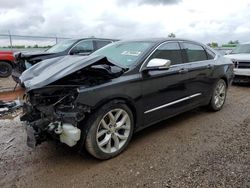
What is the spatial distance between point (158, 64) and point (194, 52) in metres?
1.64

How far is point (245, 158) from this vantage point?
370 cm

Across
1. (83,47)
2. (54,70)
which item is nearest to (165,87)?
(54,70)

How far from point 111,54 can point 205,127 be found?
2101 mm

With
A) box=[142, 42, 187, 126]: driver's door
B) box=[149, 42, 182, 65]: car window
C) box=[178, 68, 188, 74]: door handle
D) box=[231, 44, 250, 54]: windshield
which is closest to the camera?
box=[142, 42, 187, 126]: driver's door

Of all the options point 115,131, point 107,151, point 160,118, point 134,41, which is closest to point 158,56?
point 134,41

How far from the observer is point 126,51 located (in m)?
4.55

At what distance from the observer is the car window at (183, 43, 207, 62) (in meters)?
5.15

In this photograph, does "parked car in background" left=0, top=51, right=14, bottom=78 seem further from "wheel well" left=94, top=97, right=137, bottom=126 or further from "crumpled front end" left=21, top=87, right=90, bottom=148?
"wheel well" left=94, top=97, right=137, bottom=126

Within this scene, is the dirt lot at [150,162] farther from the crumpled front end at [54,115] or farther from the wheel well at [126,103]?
the wheel well at [126,103]

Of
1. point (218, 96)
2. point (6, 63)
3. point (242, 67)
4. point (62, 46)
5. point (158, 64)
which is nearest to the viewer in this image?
point (158, 64)

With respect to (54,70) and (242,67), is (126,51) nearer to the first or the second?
(54,70)

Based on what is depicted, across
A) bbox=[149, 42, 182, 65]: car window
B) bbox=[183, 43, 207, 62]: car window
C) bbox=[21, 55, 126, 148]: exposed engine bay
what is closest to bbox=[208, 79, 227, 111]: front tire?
bbox=[183, 43, 207, 62]: car window

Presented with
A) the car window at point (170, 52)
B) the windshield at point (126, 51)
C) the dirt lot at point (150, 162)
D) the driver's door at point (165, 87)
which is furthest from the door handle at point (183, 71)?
the dirt lot at point (150, 162)

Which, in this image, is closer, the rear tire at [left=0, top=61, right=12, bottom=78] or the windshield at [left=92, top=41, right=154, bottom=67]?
the windshield at [left=92, top=41, right=154, bottom=67]
